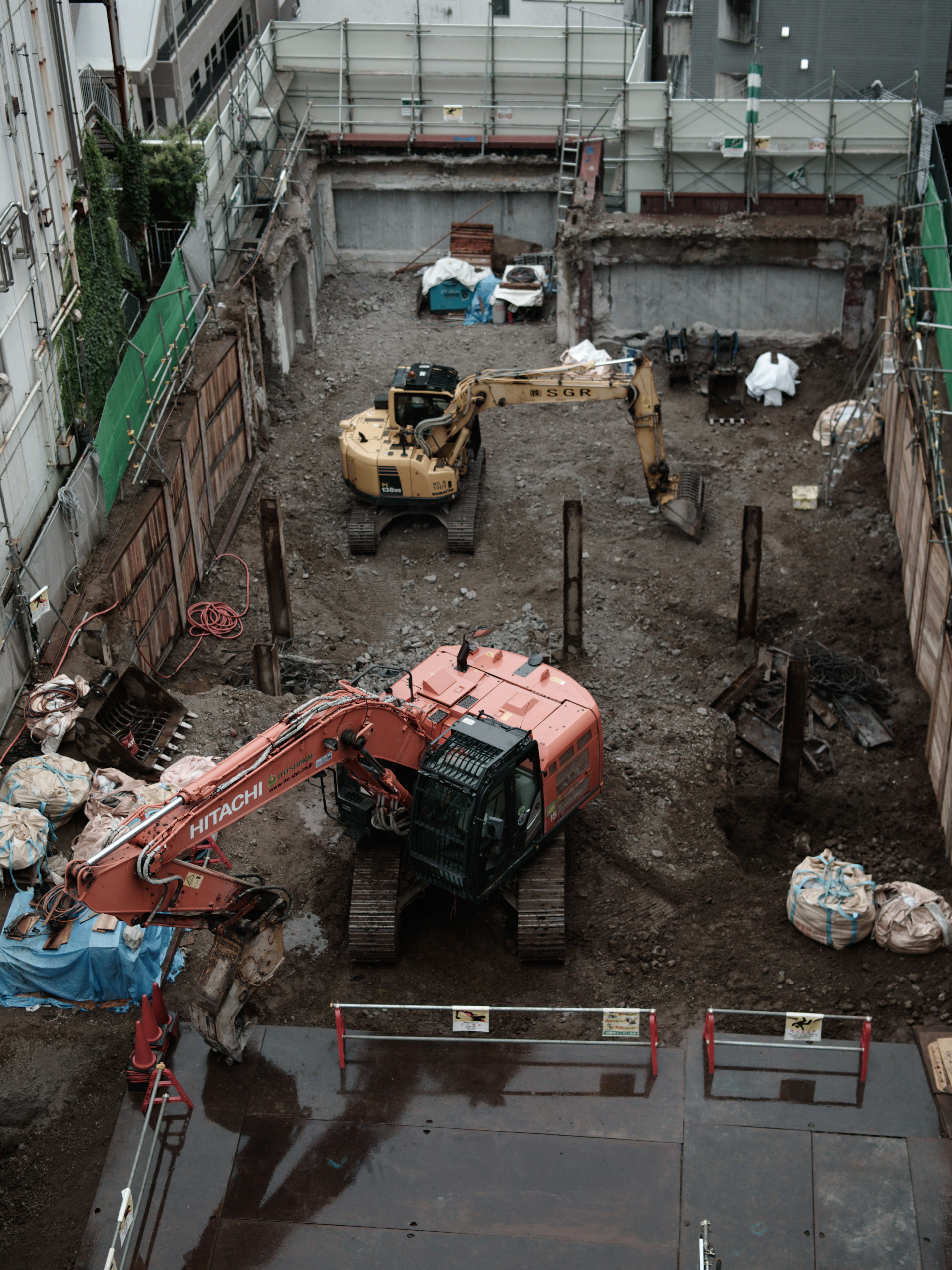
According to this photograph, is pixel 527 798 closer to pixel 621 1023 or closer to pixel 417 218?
pixel 621 1023

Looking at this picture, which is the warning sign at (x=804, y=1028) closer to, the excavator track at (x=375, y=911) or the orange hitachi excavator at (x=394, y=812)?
the orange hitachi excavator at (x=394, y=812)

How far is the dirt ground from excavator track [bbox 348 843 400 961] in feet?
0.83

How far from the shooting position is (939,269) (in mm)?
21516

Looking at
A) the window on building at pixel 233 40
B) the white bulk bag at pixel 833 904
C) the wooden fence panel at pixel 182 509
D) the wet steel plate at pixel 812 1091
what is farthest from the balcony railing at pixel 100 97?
the wet steel plate at pixel 812 1091

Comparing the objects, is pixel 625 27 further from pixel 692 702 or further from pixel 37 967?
pixel 37 967

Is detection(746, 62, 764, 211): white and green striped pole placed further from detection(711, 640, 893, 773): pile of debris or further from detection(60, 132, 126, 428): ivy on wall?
detection(60, 132, 126, 428): ivy on wall

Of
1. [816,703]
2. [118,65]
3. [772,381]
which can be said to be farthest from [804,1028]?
[118,65]

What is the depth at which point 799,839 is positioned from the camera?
16.0 meters

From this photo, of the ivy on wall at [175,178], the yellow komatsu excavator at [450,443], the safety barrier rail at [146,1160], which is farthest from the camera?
the ivy on wall at [175,178]

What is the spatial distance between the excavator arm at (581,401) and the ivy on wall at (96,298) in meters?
4.93

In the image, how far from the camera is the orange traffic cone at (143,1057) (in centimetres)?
1203

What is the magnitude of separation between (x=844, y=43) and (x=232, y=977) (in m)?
24.8

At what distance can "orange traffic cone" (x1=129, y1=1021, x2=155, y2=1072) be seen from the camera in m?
12.0

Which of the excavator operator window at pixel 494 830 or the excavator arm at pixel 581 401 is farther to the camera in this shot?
the excavator arm at pixel 581 401
